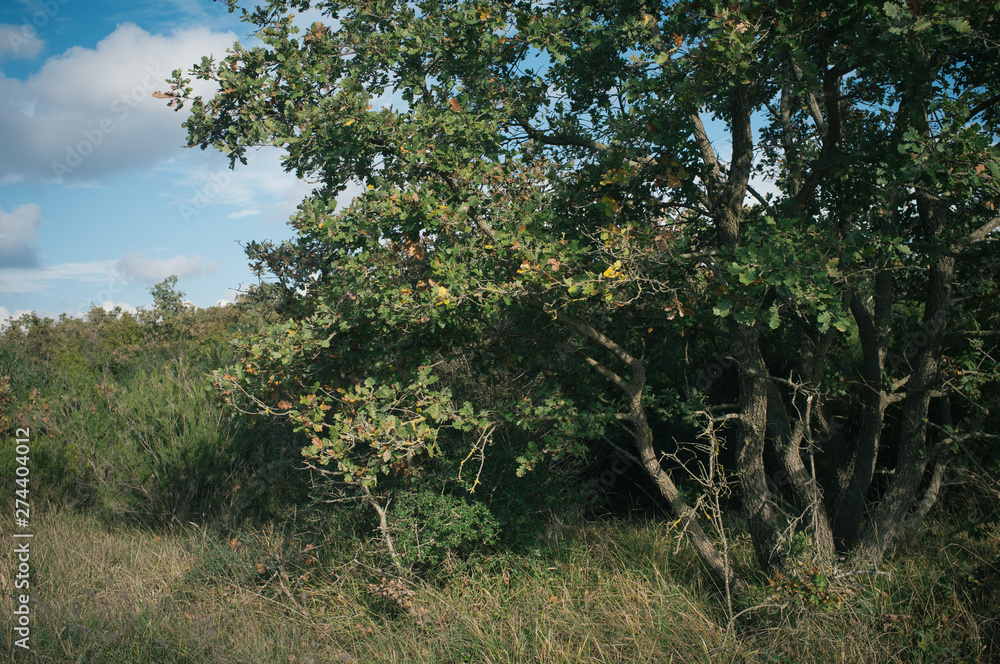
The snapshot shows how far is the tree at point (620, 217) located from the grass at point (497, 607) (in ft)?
1.37

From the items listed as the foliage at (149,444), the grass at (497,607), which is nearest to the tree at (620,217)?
the grass at (497,607)

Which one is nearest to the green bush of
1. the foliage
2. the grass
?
the grass

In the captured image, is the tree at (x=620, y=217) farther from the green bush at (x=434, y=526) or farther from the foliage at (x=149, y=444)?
the foliage at (x=149, y=444)

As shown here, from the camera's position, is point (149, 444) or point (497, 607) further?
point (149, 444)

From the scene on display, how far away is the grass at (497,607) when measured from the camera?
3.74 m

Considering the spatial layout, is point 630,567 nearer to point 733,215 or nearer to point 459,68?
point 733,215

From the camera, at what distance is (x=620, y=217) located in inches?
176

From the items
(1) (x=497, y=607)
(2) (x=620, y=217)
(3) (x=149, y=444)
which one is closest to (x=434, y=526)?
(1) (x=497, y=607)

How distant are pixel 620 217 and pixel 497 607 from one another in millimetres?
2885

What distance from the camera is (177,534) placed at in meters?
6.57

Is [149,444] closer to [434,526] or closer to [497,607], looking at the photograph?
[434,526]

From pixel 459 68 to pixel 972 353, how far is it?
4193mm

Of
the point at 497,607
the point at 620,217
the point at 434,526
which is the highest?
the point at 620,217

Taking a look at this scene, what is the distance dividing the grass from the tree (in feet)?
1.37
